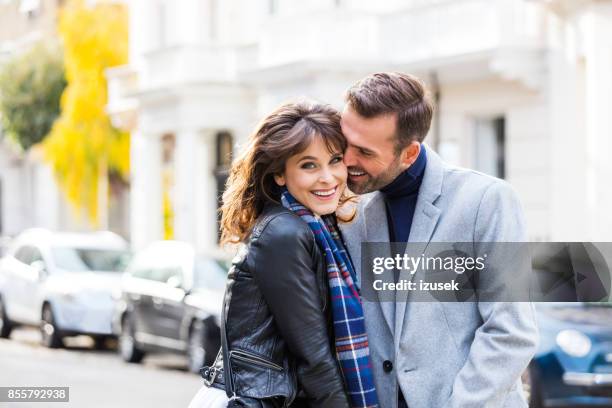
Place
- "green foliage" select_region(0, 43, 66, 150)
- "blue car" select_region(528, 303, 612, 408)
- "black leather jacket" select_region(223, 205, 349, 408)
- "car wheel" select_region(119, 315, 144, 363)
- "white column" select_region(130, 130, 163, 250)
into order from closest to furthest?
"black leather jacket" select_region(223, 205, 349, 408) → "blue car" select_region(528, 303, 612, 408) → "car wheel" select_region(119, 315, 144, 363) → "white column" select_region(130, 130, 163, 250) → "green foliage" select_region(0, 43, 66, 150)

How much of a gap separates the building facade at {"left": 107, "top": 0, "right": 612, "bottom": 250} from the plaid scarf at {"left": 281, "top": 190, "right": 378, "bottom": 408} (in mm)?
10950

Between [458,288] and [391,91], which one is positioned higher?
[391,91]

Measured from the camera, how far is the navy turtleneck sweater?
12.2 feet

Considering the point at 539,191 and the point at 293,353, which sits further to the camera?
the point at 539,191

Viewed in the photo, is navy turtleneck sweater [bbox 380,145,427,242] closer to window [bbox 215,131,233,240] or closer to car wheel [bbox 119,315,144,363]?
car wheel [bbox 119,315,144,363]

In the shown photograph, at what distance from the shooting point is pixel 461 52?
682 inches

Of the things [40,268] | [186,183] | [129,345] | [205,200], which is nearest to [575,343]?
[129,345]

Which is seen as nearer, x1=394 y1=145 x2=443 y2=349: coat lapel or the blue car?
x1=394 y1=145 x2=443 y2=349: coat lapel

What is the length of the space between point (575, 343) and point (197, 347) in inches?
209

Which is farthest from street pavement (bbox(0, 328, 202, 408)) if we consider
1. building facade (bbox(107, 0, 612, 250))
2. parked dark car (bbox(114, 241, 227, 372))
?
building facade (bbox(107, 0, 612, 250))

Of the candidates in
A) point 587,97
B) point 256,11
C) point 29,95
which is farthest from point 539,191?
point 29,95

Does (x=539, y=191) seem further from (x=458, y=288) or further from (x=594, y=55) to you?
(x=458, y=288)

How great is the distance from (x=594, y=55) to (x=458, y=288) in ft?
38.3

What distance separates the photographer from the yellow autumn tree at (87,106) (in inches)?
1117
